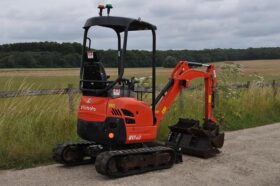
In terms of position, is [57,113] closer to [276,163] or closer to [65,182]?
[65,182]

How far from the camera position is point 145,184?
678 centimetres

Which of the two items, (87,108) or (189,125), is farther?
(189,125)

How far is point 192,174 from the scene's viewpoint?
24.4 ft

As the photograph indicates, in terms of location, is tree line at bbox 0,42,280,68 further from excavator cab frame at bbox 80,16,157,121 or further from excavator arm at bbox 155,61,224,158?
excavator arm at bbox 155,61,224,158

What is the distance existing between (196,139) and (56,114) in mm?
3282

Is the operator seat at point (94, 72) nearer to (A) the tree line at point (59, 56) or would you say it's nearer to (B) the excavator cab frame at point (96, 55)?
(B) the excavator cab frame at point (96, 55)

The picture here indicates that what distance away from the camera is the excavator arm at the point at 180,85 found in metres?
8.51

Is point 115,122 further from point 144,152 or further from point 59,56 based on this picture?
point 59,56

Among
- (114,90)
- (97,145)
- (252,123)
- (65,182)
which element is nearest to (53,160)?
(97,145)

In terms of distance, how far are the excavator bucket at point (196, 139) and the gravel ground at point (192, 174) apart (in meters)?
0.19

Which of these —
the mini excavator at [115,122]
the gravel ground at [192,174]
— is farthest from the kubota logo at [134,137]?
the gravel ground at [192,174]

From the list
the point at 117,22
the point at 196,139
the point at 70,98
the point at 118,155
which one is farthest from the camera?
the point at 70,98

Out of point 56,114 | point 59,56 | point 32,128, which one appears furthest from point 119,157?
point 59,56

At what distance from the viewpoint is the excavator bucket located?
8.77 meters
